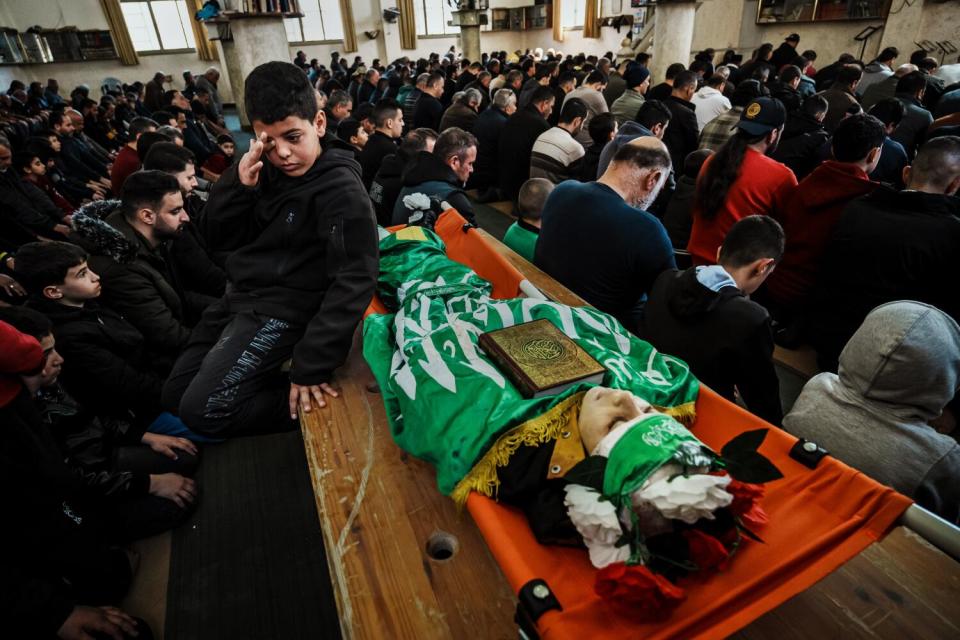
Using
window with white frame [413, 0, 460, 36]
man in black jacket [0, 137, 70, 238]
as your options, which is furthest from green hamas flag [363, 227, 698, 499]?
window with white frame [413, 0, 460, 36]

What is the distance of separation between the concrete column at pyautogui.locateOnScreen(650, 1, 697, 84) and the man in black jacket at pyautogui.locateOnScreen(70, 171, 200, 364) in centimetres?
866

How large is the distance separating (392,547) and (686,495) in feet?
2.38

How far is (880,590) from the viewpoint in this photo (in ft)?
3.65

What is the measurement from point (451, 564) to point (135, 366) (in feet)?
6.42

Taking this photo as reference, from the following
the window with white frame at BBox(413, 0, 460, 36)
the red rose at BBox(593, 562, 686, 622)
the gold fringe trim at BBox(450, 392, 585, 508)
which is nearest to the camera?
the red rose at BBox(593, 562, 686, 622)

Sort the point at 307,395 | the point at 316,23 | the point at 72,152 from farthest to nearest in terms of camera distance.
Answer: the point at 316,23 < the point at 72,152 < the point at 307,395

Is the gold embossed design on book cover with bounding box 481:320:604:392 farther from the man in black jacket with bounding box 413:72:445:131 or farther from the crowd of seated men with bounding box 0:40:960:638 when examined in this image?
the man in black jacket with bounding box 413:72:445:131

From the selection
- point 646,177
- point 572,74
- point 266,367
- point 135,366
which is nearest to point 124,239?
point 135,366

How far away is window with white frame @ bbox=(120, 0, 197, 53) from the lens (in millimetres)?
15062

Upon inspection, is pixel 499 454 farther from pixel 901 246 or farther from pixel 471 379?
pixel 901 246

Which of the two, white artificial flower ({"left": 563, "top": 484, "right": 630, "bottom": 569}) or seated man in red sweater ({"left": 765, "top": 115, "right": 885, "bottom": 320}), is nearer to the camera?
white artificial flower ({"left": 563, "top": 484, "right": 630, "bottom": 569})

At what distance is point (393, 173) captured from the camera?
3.96m

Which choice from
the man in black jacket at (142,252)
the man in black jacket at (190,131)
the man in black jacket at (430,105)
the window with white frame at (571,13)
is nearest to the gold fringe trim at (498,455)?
the man in black jacket at (142,252)

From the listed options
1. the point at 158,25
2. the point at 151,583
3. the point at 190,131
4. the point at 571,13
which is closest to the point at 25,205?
the point at 190,131
